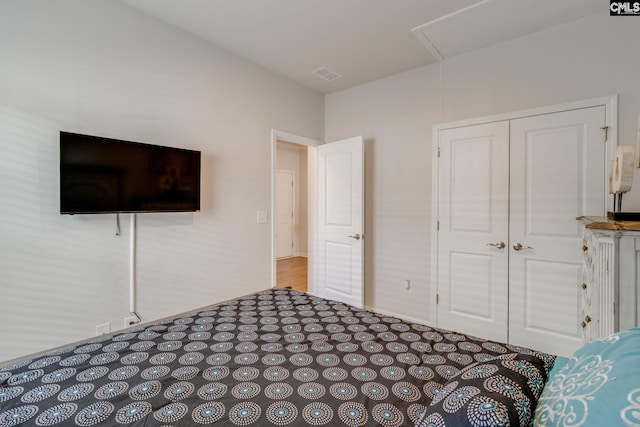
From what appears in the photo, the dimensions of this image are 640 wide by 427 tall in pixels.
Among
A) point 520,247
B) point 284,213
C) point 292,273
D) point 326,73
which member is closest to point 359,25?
point 326,73

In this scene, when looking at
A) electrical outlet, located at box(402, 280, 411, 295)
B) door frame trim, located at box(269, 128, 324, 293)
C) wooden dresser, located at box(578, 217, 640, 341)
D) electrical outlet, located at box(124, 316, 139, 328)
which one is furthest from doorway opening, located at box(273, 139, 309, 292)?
wooden dresser, located at box(578, 217, 640, 341)

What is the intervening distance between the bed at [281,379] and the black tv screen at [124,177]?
1.03 meters

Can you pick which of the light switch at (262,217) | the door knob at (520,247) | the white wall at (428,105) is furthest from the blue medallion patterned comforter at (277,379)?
the white wall at (428,105)

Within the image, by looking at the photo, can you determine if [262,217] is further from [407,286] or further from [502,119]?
[502,119]

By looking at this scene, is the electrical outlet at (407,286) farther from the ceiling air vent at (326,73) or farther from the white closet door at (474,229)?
the ceiling air vent at (326,73)

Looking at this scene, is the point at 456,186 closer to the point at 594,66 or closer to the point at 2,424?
the point at 594,66

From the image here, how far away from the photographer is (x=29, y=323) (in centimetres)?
181

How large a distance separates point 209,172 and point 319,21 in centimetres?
163

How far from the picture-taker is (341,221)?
3.58 meters

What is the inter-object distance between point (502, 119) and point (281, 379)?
281 centimetres

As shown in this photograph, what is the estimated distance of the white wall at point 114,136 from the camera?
1.77 m

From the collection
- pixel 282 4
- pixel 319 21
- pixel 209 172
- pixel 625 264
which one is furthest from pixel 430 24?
pixel 209 172

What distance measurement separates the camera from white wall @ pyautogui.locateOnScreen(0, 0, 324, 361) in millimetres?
1773

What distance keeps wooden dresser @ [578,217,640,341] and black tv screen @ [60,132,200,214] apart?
Answer: 275 centimetres
